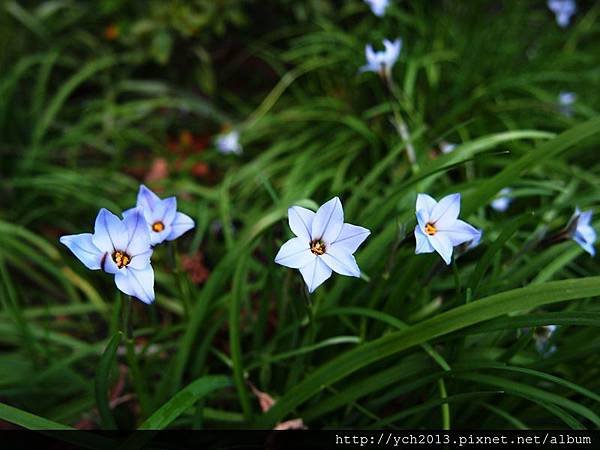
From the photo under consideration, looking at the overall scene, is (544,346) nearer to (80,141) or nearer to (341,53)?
(341,53)

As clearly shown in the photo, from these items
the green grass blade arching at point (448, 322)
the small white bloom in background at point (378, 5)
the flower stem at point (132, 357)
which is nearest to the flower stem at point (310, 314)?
the green grass blade arching at point (448, 322)

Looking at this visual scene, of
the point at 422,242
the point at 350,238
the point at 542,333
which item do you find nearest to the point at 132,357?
the point at 350,238

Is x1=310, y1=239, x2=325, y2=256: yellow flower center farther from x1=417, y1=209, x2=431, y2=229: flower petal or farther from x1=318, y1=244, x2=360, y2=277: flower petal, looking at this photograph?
x1=417, y1=209, x2=431, y2=229: flower petal

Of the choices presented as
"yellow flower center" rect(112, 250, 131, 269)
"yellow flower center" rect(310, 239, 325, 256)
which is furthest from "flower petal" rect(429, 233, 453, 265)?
"yellow flower center" rect(112, 250, 131, 269)

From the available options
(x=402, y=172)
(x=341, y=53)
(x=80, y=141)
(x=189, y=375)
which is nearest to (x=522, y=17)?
(x=341, y=53)

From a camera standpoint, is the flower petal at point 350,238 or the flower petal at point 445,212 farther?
the flower petal at point 445,212

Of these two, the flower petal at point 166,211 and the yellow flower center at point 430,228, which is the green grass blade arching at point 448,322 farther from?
the flower petal at point 166,211
